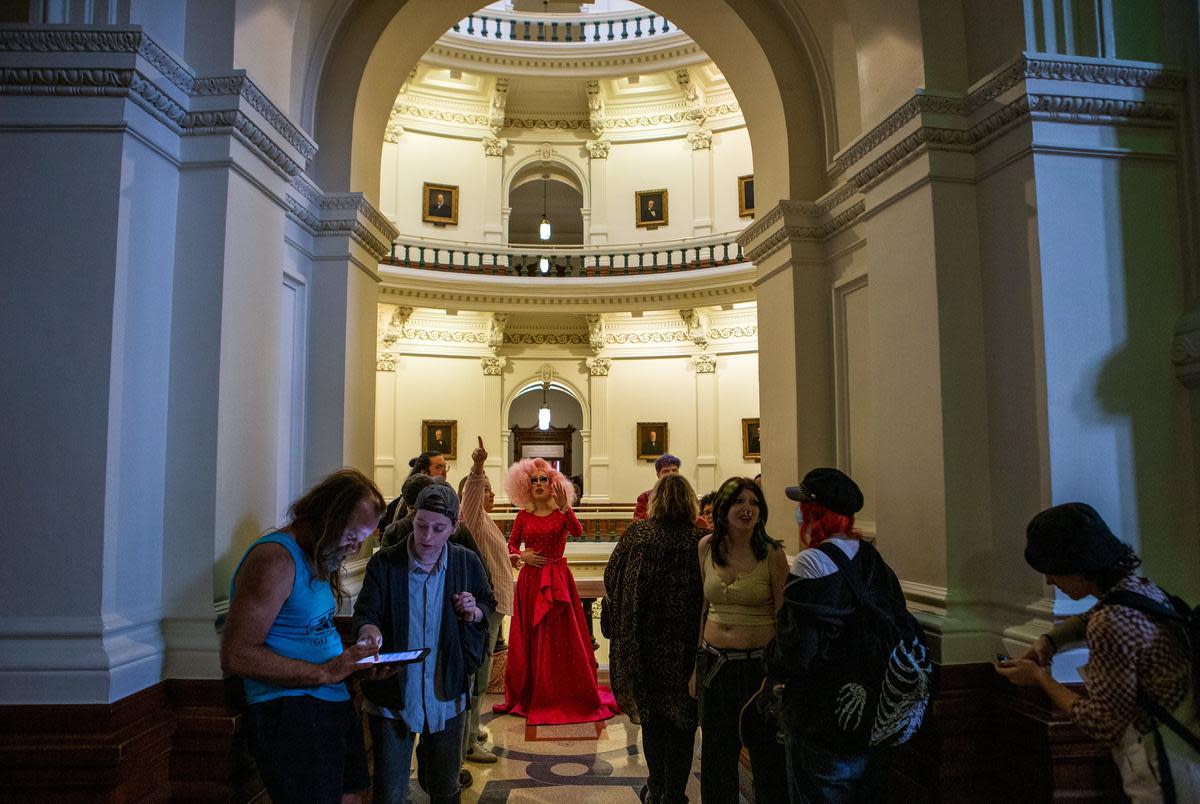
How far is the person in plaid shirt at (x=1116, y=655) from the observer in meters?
2.12

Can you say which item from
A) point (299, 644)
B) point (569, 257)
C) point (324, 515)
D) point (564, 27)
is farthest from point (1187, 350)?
point (564, 27)

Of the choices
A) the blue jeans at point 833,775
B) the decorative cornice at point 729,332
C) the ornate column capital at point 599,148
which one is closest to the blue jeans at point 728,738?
the blue jeans at point 833,775

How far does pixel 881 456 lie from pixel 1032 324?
112 centimetres

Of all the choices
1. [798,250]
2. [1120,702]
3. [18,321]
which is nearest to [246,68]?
[18,321]

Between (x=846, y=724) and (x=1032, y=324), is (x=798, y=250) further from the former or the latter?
(x=846, y=724)

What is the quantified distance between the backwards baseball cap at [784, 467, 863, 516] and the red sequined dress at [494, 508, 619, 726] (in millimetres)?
3377

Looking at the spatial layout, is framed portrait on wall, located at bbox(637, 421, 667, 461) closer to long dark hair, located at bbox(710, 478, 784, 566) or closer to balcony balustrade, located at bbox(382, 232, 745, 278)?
balcony balustrade, located at bbox(382, 232, 745, 278)

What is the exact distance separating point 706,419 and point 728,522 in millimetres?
13631

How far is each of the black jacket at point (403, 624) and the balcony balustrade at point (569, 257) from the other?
13.8 metres

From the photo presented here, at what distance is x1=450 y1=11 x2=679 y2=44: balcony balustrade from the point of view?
17234 mm

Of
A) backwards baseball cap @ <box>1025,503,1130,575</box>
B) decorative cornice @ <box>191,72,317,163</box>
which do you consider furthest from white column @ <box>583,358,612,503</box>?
backwards baseball cap @ <box>1025,503,1130,575</box>

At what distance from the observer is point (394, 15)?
6.17 meters

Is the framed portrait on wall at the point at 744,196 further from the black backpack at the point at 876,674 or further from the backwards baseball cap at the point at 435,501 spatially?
the black backpack at the point at 876,674

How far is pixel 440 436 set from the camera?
17.1 m
